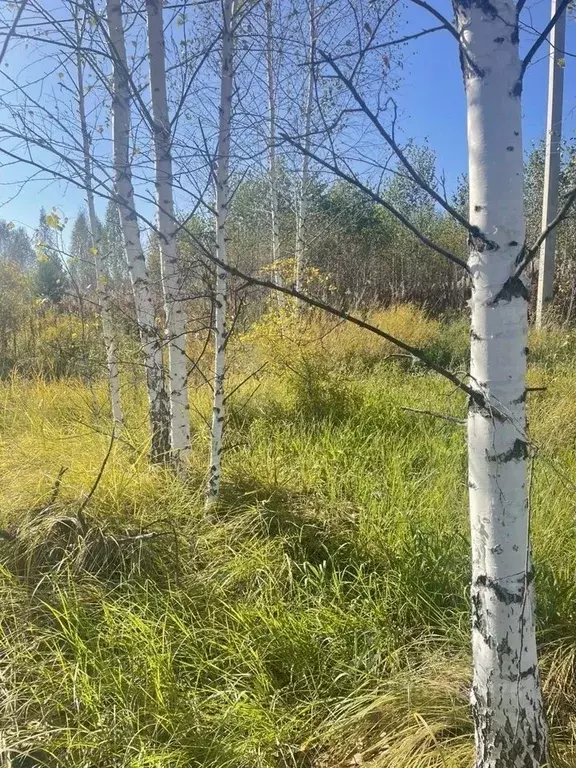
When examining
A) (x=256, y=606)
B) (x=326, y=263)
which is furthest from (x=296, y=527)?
(x=326, y=263)

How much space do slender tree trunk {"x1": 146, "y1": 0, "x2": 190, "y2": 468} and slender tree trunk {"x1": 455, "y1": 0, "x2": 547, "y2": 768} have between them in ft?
6.76

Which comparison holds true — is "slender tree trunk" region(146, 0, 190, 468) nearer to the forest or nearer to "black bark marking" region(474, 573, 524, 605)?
the forest

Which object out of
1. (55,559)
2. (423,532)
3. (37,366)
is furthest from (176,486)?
(37,366)

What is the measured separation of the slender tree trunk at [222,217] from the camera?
2.72 m

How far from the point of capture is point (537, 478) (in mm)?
3074

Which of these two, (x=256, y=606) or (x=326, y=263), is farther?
(x=326, y=263)

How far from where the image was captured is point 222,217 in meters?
2.84

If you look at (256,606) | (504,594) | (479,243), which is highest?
(479,243)

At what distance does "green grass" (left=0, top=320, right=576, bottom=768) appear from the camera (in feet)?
5.56

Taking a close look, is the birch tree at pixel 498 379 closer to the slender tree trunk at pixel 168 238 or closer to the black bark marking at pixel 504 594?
the black bark marking at pixel 504 594

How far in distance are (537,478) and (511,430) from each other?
7.31 ft

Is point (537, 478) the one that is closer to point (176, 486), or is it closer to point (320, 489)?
point (320, 489)

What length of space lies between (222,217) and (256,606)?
2014 mm

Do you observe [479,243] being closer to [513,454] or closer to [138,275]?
[513,454]
